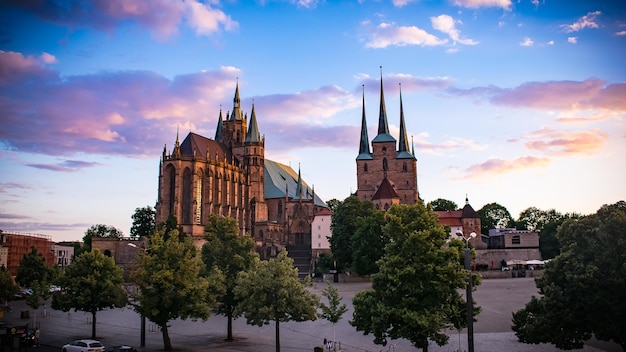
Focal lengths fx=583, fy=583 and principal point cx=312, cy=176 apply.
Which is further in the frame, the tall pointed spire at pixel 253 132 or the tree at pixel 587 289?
the tall pointed spire at pixel 253 132

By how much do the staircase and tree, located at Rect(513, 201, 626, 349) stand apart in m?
64.3

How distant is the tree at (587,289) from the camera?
23516 mm

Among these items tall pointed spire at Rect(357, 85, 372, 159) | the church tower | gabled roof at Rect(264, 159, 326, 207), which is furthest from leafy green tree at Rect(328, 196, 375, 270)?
gabled roof at Rect(264, 159, 326, 207)

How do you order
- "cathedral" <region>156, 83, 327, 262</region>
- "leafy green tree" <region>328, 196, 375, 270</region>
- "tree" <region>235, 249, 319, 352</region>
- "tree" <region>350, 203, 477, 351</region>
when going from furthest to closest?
"cathedral" <region>156, 83, 327, 262</region>, "leafy green tree" <region>328, 196, 375, 270</region>, "tree" <region>235, 249, 319, 352</region>, "tree" <region>350, 203, 477, 351</region>

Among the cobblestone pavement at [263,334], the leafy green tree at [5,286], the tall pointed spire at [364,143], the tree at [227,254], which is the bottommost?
the cobblestone pavement at [263,334]

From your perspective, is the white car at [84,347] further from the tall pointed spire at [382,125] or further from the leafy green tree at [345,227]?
the tall pointed spire at [382,125]

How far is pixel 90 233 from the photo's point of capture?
492 ft

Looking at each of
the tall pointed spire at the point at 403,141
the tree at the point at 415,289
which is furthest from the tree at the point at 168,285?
the tall pointed spire at the point at 403,141

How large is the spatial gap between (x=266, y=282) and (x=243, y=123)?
9628 centimetres

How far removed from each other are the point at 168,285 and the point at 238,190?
82423 millimetres

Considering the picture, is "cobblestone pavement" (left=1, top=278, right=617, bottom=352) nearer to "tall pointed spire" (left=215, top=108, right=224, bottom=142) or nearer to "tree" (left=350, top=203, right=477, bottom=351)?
"tree" (left=350, top=203, right=477, bottom=351)

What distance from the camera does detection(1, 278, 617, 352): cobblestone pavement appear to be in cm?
3262

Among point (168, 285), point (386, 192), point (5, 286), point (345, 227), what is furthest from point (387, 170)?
point (168, 285)

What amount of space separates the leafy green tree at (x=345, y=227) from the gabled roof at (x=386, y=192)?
17.0 metres
